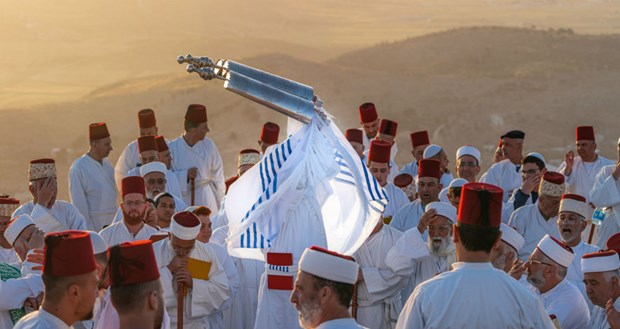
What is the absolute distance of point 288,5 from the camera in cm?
6500

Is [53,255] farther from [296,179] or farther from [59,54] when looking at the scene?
[59,54]

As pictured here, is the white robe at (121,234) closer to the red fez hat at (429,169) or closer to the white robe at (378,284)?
the white robe at (378,284)

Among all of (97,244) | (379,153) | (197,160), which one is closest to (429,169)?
(379,153)

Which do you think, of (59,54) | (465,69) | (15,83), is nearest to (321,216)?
(465,69)

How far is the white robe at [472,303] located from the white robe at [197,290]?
3502mm

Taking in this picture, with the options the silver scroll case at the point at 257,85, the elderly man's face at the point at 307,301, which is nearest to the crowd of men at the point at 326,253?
the elderly man's face at the point at 307,301

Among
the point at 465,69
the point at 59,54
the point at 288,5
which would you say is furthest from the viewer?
the point at 288,5

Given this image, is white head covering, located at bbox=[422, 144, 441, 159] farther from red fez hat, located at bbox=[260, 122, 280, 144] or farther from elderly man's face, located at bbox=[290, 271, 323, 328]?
elderly man's face, located at bbox=[290, 271, 323, 328]

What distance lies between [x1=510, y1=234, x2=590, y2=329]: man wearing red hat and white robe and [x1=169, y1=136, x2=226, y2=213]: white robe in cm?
589

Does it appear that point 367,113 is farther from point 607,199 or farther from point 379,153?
point 607,199

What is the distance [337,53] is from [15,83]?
47.4 feet

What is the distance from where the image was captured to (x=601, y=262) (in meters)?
7.95

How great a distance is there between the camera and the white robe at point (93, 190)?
12.8 metres

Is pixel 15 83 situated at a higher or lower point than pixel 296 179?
higher
